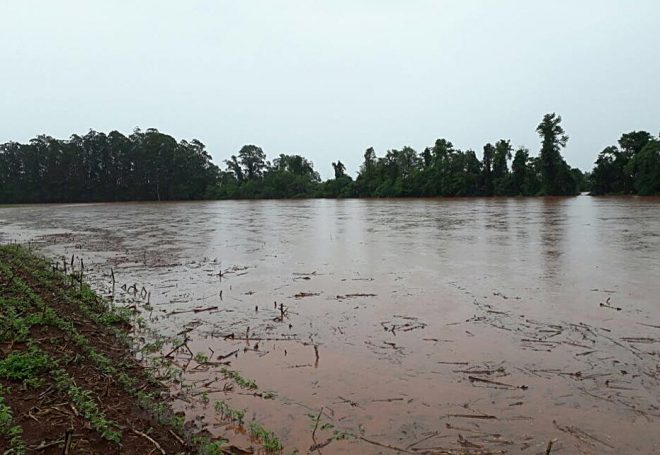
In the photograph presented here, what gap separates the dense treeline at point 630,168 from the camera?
5031cm

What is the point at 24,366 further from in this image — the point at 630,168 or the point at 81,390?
the point at 630,168

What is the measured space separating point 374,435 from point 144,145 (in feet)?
284

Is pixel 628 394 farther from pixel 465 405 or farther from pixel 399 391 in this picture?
pixel 399 391

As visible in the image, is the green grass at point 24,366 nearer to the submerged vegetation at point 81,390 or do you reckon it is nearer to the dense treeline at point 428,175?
the submerged vegetation at point 81,390

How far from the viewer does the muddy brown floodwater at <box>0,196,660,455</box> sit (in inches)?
134

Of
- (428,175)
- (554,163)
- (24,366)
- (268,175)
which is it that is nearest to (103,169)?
(268,175)

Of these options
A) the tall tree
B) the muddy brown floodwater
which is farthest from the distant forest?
the muddy brown floodwater

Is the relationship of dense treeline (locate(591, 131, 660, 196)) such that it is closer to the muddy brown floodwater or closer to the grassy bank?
the muddy brown floodwater

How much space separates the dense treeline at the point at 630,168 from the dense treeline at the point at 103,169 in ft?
209

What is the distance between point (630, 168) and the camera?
53531 mm

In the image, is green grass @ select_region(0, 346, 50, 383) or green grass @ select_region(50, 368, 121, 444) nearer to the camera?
green grass @ select_region(50, 368, 121, 444)

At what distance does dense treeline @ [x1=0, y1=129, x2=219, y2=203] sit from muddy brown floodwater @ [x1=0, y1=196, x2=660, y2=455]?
75302mm

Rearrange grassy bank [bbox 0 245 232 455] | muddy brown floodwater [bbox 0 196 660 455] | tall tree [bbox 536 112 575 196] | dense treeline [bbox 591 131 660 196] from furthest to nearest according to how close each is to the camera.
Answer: tall tree [bbox 536 112 575 196] < dense treeline [bbox 591 131 660 196] < muddy brown floodwater [bbox 0 196 660 455] < grassy bank [bbox 0 245 232 455]

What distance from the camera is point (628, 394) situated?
3846mm
